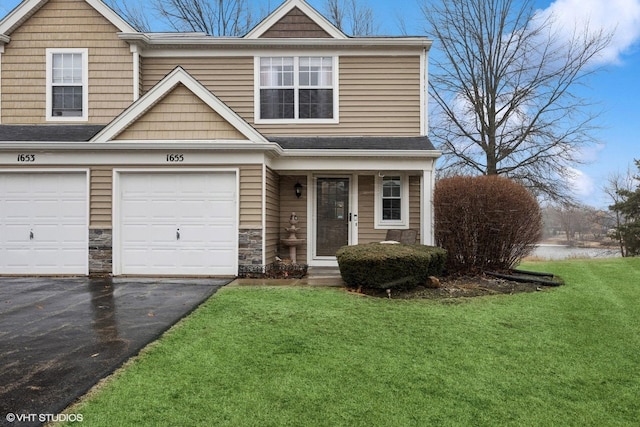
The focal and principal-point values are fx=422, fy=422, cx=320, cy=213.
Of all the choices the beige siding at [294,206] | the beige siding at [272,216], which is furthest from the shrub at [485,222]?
the beige siding at [272,216]

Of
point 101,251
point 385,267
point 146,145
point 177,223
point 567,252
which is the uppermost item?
point 146,145

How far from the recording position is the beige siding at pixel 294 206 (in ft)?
35.8

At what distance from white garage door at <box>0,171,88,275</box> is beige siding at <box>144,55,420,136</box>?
3.54 metres

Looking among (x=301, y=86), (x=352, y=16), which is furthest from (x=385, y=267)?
(x=352, y=16)

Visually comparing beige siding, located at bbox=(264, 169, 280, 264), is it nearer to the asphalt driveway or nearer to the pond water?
the asphalt driveway

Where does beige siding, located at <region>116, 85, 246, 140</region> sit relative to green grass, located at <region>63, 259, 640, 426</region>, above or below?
above

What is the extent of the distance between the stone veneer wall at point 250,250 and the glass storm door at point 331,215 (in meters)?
2.41

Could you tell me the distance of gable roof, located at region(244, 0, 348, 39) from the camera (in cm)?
1094

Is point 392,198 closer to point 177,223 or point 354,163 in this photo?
point 354,163

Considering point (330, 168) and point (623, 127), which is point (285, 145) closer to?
point (330, 168)

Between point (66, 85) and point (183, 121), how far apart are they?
4.13 metres

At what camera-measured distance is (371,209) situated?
10.9 meters

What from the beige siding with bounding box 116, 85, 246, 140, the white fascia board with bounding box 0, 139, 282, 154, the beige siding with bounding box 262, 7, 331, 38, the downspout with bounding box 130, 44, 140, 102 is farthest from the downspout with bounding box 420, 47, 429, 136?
A: the downspout with bounding box 130, 44, 140, 102

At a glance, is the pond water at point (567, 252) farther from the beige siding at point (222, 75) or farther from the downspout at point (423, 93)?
the beige siding at point (222, 75)
